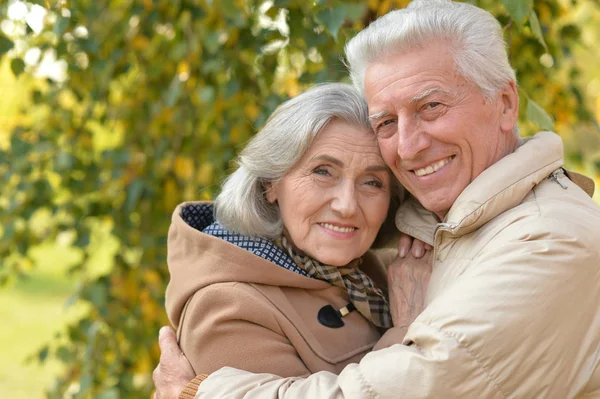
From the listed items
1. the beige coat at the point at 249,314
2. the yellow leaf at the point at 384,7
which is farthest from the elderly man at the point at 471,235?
the yellow leaf at the point at 384,7

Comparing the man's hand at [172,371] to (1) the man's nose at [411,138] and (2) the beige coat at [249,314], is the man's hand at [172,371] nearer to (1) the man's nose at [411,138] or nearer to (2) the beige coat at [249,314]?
(2) the beige coat at [249,314]

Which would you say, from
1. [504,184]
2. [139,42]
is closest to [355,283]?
[504,184]

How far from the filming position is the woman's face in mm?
2346

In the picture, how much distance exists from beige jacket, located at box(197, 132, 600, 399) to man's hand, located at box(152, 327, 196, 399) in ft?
1.26

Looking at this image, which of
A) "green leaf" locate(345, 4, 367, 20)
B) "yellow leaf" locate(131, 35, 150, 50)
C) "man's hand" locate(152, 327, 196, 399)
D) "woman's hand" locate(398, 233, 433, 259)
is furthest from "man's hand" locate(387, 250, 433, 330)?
"yellow leaf" locate(131, 35, 150, 50)

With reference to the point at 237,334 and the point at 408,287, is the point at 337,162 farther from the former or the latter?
the point at 237,334

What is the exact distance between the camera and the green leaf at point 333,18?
2342mm

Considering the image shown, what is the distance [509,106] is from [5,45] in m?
1.90

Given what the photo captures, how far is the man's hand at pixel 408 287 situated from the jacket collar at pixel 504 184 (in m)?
0.29

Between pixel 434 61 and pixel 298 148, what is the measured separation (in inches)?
19.2

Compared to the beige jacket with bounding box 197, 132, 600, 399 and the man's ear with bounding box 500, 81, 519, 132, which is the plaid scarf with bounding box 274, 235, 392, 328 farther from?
the man's ear with bounding box 500, 81, 519, 132

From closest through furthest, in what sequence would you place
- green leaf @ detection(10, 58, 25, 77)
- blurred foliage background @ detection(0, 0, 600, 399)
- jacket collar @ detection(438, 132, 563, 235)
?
jacket collar @ detection(438, 132, 563, 235)
green leaf @ detection(10, 58, 25, 77)
blurred foliage background @ detection(0, 0, 600, 399)

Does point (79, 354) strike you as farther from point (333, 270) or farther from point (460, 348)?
point (460, 348)

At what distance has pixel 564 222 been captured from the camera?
181cm
